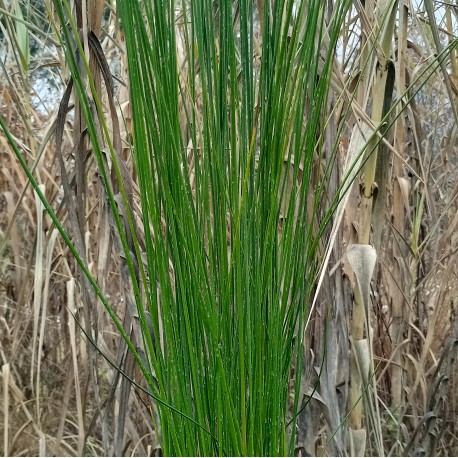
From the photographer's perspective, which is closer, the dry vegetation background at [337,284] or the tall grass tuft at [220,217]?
the tall grass tuft at [220,217]

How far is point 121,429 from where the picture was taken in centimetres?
84

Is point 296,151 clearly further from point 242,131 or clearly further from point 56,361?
point 56,361

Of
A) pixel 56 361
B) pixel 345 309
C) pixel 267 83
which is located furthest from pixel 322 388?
pixel 56 361

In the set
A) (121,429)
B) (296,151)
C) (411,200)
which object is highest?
(411,200)

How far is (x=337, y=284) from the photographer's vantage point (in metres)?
0.88

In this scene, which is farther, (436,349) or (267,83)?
(436,349)

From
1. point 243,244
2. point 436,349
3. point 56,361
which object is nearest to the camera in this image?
point 243,244

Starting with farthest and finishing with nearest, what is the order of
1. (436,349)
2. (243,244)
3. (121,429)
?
(436,349), (121,429), (243,244)

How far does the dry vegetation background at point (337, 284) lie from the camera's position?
0.86 m

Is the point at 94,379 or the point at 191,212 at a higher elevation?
the point at 191,212

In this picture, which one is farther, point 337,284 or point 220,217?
point 337,284

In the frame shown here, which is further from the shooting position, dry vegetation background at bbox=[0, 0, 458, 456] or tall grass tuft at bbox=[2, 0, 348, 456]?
dry vegetation background at bbox=[0, 0, 458, 456]

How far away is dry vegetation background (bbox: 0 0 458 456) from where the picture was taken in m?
0.86

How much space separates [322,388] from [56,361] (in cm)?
95
